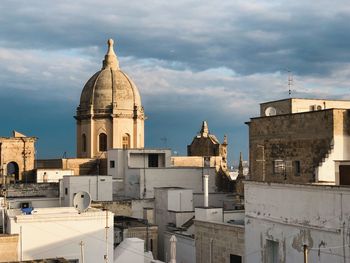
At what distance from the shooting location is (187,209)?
38.5m

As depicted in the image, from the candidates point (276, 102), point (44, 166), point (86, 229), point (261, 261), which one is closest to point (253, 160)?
point (276, 102)

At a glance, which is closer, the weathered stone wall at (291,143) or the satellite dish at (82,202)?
the satellite dish at (82,202)

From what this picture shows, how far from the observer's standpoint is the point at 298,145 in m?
28.0

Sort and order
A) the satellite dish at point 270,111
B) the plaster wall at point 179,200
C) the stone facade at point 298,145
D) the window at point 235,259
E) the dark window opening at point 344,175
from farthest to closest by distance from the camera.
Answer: the plaster wall at point 179,200 < the satellite dish at point 270,111 < the window at point 235,259 < the stone facade at point 298,145 < the dark window opening at point 344,175

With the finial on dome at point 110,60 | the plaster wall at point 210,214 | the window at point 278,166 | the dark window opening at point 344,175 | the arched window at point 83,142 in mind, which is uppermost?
the finial on dome at point 110,60

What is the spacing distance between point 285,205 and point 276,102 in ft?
33.9

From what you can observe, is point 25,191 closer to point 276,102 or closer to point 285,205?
point 276,102

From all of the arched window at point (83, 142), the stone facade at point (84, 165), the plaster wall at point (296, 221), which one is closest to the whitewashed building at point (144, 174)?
the stone facade at point (84, 165)

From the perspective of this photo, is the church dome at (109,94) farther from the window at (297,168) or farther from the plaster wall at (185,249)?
the window at (297,168)

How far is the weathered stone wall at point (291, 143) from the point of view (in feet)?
87.3

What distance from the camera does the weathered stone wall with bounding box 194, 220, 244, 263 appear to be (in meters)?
27.8

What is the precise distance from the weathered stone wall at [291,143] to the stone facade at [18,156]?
77.1 feet

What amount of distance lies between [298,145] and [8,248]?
518 inches

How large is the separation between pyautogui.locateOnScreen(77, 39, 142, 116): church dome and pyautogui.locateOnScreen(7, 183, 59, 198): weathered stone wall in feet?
32.6
